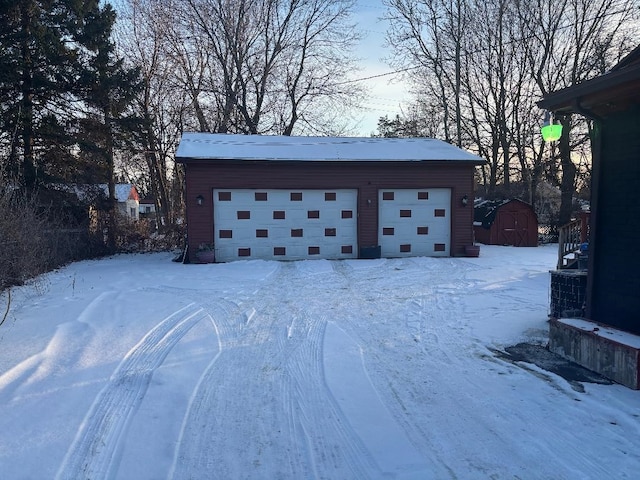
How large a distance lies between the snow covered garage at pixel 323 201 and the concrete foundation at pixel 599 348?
908cm

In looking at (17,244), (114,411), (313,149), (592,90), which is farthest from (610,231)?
(313,149)

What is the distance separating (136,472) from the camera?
2902mm

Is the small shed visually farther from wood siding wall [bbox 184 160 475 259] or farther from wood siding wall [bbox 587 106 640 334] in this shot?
wood siding wall [bbox 587 106 640 334]

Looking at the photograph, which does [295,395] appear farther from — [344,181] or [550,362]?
[344,181]

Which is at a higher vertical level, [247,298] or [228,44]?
[228,44]

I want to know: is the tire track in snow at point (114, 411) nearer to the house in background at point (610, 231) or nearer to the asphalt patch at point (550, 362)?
the asphalt patch at point (550, 362)

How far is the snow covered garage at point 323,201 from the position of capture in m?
13.3

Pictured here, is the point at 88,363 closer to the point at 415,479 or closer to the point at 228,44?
the point at 415,479

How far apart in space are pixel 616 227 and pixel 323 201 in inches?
374

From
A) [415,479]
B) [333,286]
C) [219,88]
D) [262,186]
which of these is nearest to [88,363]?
[415,479]

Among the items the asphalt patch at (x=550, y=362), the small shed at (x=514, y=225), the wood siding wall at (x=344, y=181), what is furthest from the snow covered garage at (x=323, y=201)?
the asphalt patch at (x=550, y=362)

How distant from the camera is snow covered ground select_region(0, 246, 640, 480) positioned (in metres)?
3.02

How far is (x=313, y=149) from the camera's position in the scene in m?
15.0

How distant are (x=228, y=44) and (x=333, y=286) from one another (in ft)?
67.7
